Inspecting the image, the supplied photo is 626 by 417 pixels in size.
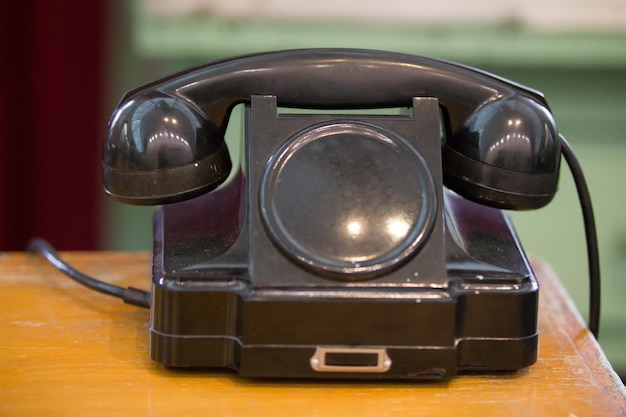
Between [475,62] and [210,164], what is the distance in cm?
81


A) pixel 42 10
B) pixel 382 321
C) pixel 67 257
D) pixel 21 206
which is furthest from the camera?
pixel 21 206

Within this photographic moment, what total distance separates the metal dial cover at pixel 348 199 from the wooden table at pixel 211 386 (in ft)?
0.34

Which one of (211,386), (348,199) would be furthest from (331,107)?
(211,386)

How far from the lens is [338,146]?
79 cm

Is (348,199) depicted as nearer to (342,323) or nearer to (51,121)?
(342,323)

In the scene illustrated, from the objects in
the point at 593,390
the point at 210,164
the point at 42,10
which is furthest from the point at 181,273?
the point at 42,10

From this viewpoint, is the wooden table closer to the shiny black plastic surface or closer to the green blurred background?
the shiny black plastic surface

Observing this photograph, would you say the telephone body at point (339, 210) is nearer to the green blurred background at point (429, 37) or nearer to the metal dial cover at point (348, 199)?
the metal dial cover at point (348, 199)

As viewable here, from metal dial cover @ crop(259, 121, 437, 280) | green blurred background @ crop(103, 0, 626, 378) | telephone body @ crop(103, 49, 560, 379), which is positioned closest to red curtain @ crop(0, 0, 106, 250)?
green blurred background @ crop(103, 0, 626, 378)

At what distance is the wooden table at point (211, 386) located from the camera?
714 mm

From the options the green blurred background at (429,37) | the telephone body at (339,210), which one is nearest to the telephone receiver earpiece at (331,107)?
the telephone body at (339,210)

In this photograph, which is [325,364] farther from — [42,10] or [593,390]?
[42,10]

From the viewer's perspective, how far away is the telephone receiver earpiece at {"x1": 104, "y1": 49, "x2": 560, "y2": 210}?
0.81m

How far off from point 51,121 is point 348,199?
2.91 ft
